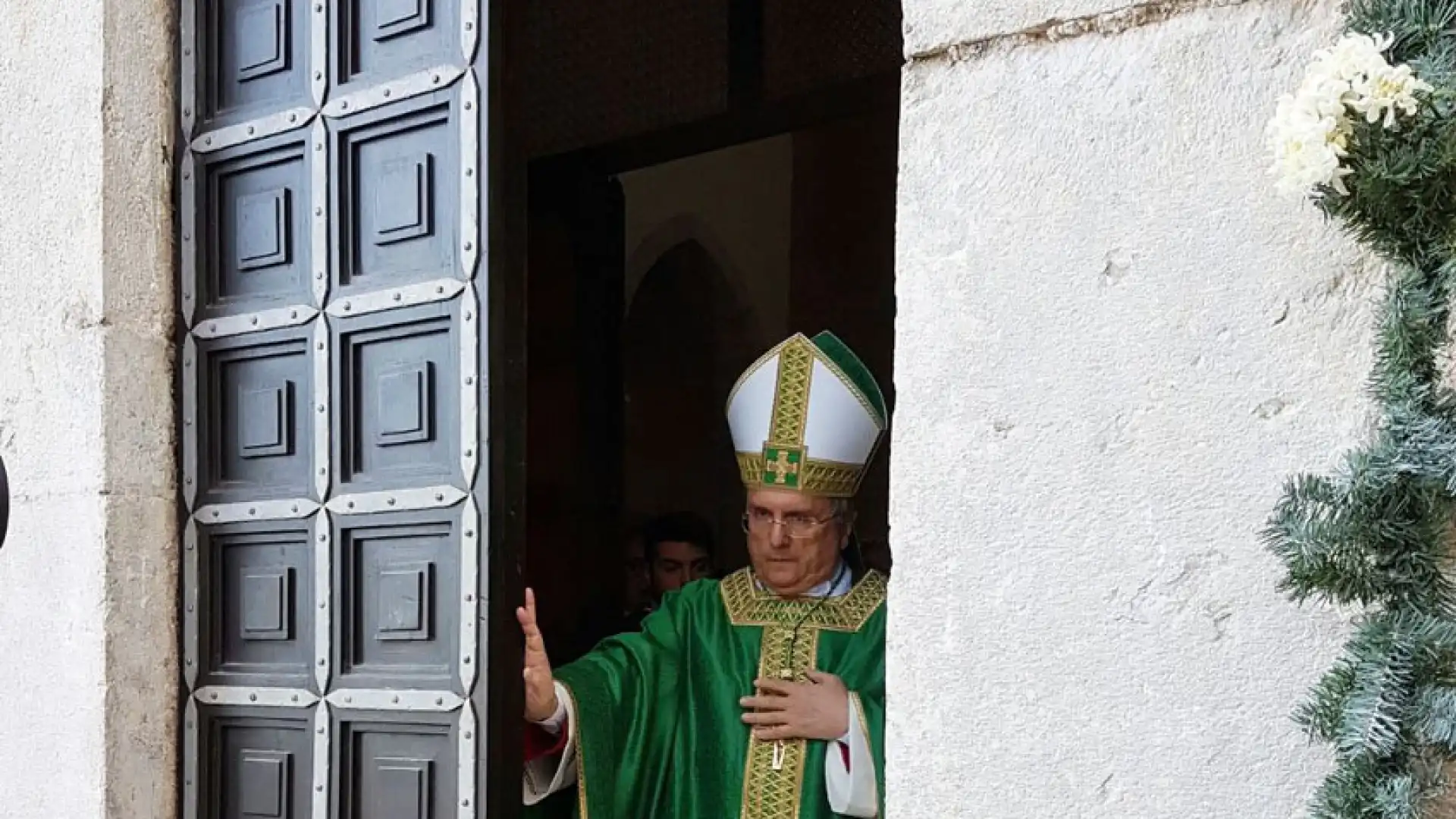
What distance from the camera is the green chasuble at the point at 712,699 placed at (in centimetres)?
348

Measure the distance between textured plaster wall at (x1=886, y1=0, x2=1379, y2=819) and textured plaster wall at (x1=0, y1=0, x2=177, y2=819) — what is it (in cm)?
174

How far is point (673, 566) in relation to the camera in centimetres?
452

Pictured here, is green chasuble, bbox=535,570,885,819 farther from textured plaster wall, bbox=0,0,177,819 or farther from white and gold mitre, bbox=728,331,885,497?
textured plaster wall, bbox=0,0,177,819

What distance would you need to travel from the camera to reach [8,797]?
3.58 metres

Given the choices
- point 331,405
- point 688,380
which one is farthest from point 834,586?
point 688,380

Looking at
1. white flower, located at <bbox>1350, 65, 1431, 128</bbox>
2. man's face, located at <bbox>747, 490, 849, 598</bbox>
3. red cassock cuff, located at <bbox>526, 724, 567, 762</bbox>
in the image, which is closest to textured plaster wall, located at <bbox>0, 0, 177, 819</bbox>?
red cassock cuff, located at <bbox>526, 724, 567, 762</bbox>

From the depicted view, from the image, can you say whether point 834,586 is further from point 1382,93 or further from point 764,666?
point 1382,93

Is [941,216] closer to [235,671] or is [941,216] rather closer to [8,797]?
[235,671]

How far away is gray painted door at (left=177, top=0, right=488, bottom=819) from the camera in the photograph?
3074mm

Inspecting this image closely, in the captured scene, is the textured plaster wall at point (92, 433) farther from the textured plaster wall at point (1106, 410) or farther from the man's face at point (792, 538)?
the textured plaster wall at point (1106, 410)

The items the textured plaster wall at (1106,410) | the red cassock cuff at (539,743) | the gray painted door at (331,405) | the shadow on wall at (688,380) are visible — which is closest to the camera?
the textured plaster wall at (1106,410)

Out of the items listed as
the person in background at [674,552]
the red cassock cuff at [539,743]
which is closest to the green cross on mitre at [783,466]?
the red cassock cuff at [539,743]

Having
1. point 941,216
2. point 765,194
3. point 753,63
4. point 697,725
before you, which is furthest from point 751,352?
point 941,216

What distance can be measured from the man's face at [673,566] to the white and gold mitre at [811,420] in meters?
0.93
